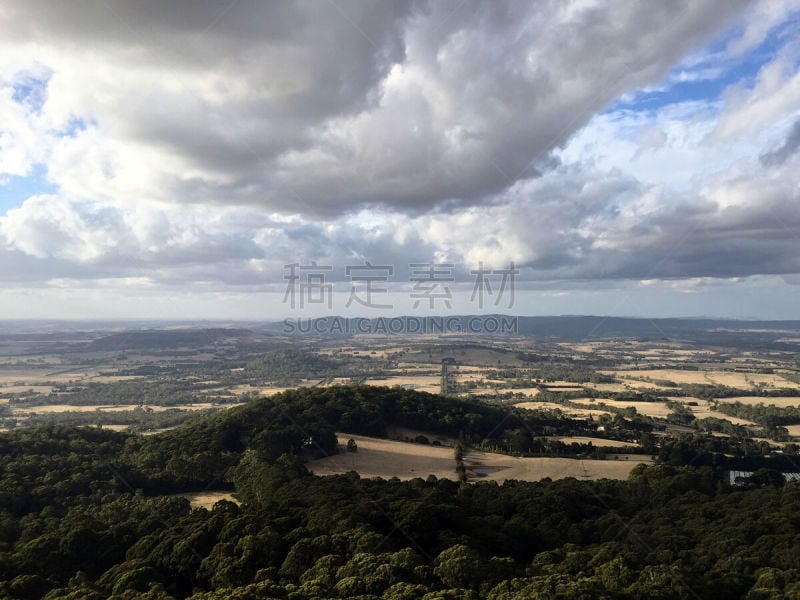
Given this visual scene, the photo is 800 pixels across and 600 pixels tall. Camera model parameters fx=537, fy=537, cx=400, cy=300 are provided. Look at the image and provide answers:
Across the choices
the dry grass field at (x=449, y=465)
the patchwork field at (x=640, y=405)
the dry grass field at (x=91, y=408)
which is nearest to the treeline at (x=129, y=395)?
the dry grass field at (x=91, y=408)

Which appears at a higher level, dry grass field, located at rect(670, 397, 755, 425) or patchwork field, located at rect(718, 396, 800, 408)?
patchwork field, located at rect(718, 396, 800, 408)

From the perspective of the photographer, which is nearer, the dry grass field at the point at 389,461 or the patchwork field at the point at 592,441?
the dry grass field at the point at 389,461

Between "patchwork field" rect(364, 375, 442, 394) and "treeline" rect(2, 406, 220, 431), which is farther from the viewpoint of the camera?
"patchwork field" rect(364, 375, 442, 394)

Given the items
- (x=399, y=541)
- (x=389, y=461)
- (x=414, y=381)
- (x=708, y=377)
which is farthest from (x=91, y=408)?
(x=708, y=377)

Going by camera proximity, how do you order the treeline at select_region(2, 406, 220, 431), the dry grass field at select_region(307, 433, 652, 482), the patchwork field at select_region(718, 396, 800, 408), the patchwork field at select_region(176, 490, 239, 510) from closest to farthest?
the patchwork field at select_region(176, 490, 239, 510) < the dry grass field at select_region(307, 433, 652, 482) < the treeline at select_region(2, 406, 220, 431) < the patchwork field at select_region(718, 396, 800, 408)

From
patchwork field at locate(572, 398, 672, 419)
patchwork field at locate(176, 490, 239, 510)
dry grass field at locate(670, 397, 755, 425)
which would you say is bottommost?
dry grass field at locate(670, 397, 755, 425)

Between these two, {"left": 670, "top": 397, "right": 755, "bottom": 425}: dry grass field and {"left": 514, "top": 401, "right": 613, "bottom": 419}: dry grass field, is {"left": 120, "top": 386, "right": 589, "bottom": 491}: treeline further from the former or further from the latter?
{"left": 670, "top": 397, "right": 755, "bottom": 425}: dry grass field

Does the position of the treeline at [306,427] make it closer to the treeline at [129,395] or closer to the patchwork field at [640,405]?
the patchwork field at [640,405]

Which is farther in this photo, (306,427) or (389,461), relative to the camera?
(306,427)

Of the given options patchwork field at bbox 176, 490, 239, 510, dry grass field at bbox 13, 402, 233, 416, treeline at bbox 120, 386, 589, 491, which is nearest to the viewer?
patchwork field at bbox 176, 490, 239, 510

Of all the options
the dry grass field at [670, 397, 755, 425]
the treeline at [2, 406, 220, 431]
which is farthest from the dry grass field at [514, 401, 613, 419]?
the treeline at [2, 406, 220, 431]

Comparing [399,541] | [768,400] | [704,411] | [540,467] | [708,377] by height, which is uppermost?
[399,541]

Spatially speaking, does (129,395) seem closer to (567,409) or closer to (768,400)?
(567,409)
